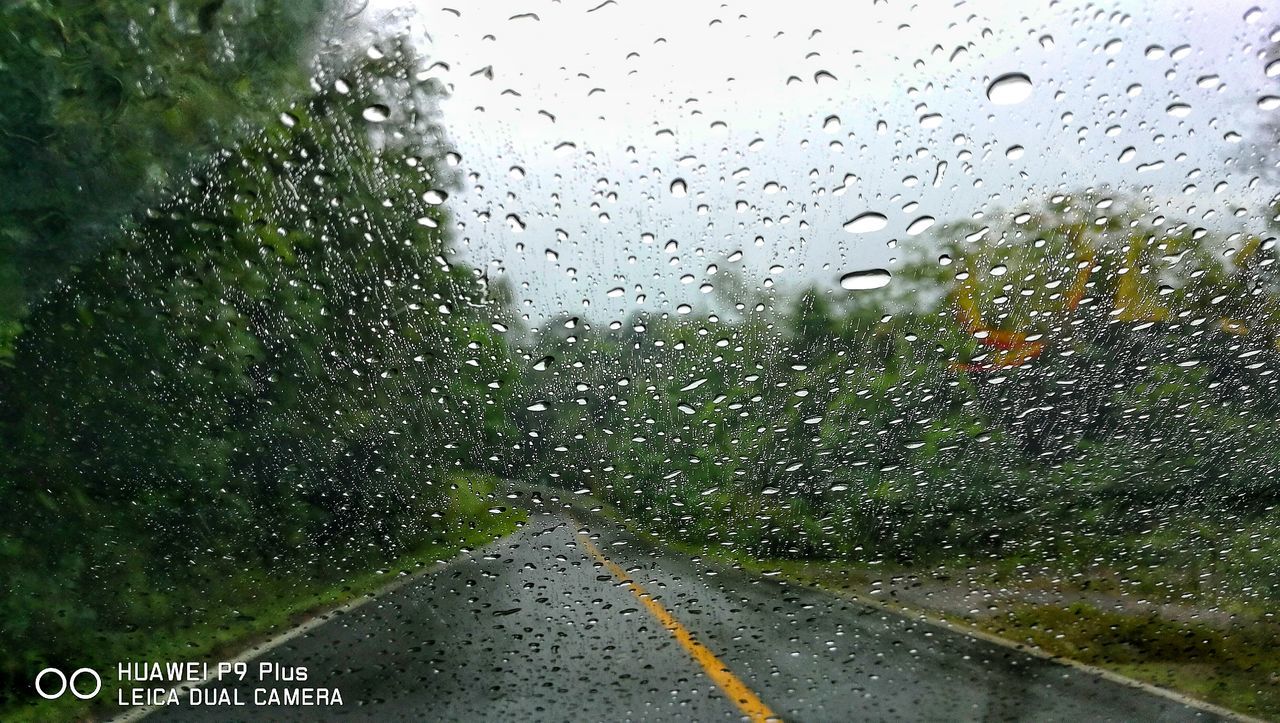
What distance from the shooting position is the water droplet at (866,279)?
3.46 meters

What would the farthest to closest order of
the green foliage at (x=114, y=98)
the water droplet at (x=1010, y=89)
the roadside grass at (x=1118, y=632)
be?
the roadside grass at (x=1118, y=632), the water droplet at (x=1010, y=89), the green foliage at (x=114, y=98)

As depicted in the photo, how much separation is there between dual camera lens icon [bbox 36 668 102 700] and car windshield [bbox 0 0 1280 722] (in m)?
0.04

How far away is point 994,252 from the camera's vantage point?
139 inches

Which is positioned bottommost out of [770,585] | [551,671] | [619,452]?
[551,671]

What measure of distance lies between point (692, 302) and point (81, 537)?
2.66m

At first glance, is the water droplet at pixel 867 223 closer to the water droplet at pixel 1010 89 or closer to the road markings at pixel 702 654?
the water droplet at pixel 1010 89

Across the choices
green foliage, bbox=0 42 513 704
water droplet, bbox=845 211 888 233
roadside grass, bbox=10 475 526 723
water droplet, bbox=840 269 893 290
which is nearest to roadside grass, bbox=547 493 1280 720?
roadside grass, bbox=10 475 526 723

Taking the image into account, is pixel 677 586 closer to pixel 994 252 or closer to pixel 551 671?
pixel 551 671

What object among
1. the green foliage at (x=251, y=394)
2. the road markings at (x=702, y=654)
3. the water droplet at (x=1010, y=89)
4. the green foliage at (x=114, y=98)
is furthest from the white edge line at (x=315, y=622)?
the water droplet at (x=1010, y=89)

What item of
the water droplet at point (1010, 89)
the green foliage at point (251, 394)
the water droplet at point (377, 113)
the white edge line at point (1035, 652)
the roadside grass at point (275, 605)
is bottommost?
the white edge line at point (1035, 652)

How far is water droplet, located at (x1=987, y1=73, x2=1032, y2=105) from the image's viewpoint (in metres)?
2.84

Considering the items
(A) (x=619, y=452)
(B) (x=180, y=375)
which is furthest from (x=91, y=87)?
(A) (x=619, y=452)

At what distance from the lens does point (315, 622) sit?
3.79m

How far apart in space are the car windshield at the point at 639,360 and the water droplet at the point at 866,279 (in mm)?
17
